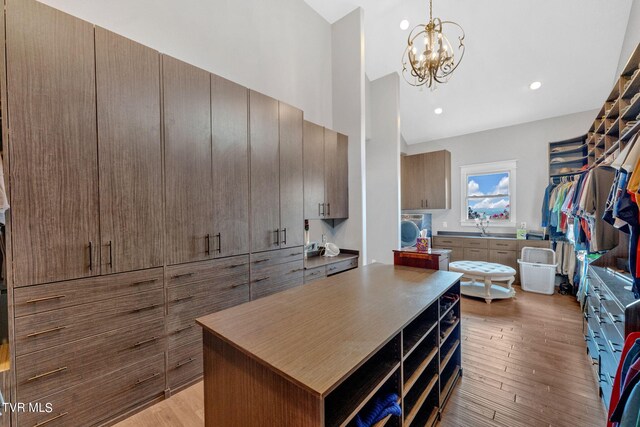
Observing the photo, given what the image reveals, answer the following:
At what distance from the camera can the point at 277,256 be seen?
106 inches

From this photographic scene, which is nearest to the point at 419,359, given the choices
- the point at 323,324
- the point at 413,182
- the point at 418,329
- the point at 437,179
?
the point at 418,329

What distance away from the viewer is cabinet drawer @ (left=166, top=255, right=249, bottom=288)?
1943 millimetres

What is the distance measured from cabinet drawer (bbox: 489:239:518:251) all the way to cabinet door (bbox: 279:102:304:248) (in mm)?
3997

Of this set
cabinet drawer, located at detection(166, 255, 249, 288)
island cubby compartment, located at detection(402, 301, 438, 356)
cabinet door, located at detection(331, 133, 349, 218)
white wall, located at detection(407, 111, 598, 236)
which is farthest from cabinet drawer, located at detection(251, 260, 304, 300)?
white wall, located at detection(407, 111, 598, 236)

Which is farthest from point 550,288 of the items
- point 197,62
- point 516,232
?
point 197,62

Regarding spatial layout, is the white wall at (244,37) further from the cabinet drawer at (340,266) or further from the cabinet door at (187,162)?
the cabinet drawer at (340,266)

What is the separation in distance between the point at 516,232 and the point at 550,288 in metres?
1.20

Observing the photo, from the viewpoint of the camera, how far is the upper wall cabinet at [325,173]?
10.4 ft

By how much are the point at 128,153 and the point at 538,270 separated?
5685 millimetres

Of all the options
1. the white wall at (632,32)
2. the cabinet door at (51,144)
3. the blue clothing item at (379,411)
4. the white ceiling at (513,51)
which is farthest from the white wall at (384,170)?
the cabinet door at (51,144)

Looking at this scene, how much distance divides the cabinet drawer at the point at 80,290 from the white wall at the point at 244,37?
6.30 ft

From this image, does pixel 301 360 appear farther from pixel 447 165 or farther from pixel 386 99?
pixel 447 165

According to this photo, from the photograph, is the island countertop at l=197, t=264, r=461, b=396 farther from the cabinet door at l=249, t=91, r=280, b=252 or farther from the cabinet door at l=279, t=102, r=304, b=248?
the cabinet door at l=279, t=102, r=304, b=248

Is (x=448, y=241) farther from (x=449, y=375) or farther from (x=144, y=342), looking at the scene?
(x=144, y=342)
